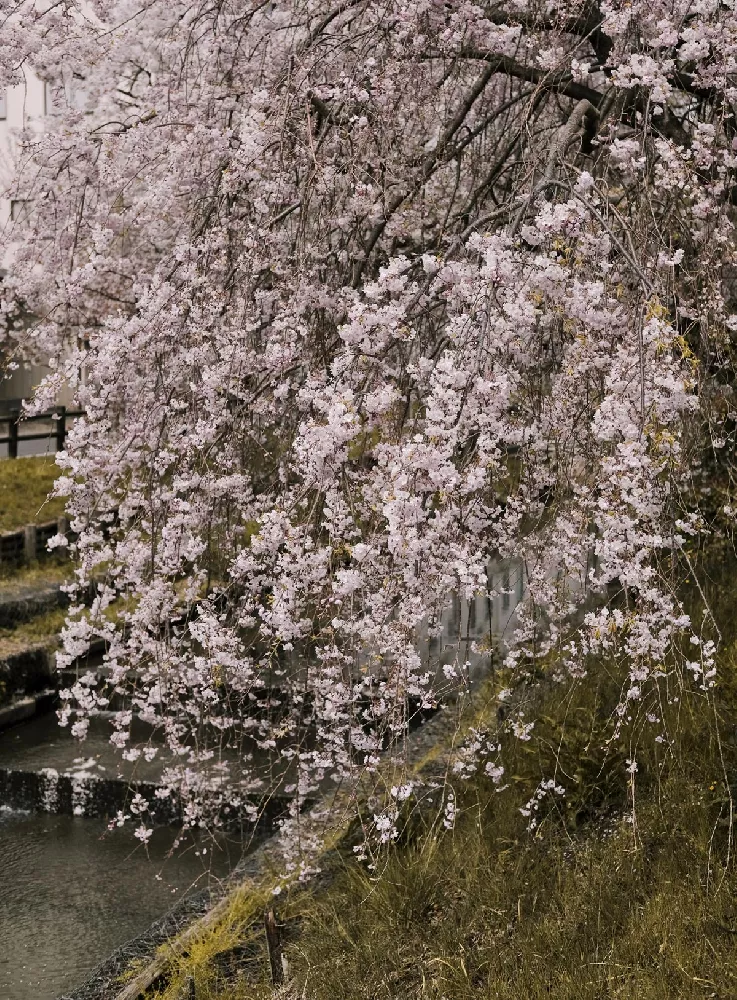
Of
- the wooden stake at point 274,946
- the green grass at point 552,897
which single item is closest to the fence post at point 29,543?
the green grass at point 552,897

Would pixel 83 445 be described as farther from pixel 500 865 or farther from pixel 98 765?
pixel 98 765

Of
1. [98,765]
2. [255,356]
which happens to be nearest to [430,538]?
[255,356]

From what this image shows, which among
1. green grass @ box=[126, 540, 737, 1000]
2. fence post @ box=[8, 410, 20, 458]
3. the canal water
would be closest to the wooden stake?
green grass @ box=[126, 540, 737, 1000]

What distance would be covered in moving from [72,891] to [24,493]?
6.73m

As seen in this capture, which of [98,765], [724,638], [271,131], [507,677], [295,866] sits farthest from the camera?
[98,765]

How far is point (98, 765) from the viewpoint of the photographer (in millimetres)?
8281

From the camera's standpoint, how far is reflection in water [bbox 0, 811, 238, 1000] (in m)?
5.96

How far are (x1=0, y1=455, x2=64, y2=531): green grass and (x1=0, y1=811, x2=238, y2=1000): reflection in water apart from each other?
15.2 feet

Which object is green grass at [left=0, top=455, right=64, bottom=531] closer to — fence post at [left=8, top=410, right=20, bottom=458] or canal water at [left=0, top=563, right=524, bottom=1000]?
fence post at [left=8, top=410, right=20, bottom=458]

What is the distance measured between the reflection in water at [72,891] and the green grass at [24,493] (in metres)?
4.62

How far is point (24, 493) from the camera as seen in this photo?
1270cm

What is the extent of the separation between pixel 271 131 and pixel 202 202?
77 cm

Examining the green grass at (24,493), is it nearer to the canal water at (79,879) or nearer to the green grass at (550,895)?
the canal water at (79,879)

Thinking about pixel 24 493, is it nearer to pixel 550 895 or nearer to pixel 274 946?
pixel 274 946
